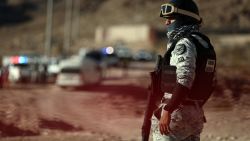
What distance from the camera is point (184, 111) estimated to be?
545cm

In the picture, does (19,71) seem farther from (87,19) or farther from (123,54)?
(87,19)

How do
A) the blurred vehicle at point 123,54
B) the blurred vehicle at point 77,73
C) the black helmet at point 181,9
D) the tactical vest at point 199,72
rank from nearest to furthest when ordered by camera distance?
the tactical vest at point 199,72
the black helmet at point 181,9
the blurred vehicle at point 77,73
the blurred vehicle at point 123,54

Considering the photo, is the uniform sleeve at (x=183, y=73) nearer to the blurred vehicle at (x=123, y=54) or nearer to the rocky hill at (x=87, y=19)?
the blurred vehicle at (x=123, y=54)

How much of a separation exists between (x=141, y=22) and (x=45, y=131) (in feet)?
317

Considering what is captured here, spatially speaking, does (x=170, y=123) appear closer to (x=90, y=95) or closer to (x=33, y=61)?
(x=90, y=95)

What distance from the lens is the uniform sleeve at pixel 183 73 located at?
5.22 m

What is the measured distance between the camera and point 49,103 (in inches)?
848

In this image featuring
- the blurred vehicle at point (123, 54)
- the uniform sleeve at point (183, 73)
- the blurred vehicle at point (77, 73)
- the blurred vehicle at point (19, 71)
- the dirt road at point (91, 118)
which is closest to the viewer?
the uniform sleeve at point (183, 73)

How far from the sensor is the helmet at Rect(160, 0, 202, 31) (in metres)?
5.51

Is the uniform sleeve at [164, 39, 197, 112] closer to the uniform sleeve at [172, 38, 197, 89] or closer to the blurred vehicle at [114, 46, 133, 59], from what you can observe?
the uniform sleeve at [172, 38, 197, 89]

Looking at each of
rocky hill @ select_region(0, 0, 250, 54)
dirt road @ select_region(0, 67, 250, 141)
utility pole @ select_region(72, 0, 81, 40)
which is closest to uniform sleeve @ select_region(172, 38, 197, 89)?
dirt road @ select_region(0, 67, 250, 141)

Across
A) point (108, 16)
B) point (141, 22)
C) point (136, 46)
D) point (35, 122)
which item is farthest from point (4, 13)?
point (35, 122)

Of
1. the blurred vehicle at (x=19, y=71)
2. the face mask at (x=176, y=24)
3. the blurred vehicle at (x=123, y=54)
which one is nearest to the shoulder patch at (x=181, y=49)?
the face mask at (x=176, y=24)

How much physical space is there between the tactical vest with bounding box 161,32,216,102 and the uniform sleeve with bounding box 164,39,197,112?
100mm
